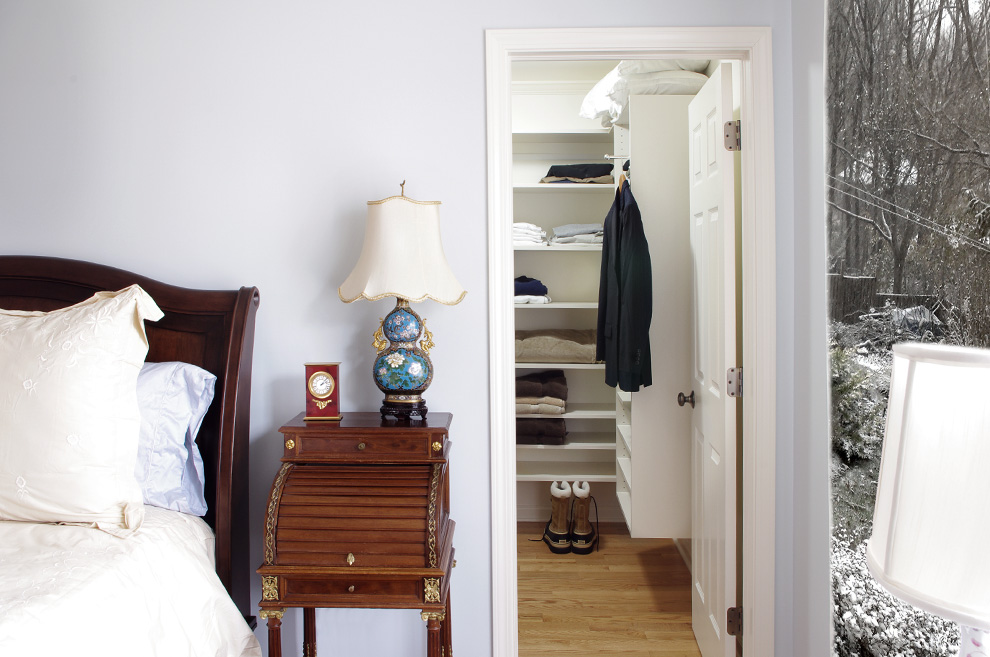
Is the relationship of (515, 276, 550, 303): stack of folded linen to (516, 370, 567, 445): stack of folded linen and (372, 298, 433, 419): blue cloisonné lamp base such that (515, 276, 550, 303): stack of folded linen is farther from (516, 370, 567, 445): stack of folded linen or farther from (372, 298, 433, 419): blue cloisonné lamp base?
(372, 298, 433, 419): blue cloisonné lamp base

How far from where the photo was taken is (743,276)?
6.89ft

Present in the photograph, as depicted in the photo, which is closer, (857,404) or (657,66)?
(857,404)

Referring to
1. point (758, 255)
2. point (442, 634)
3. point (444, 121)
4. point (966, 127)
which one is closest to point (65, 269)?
point (444, 121)

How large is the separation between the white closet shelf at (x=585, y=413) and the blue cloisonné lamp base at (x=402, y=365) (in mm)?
1686

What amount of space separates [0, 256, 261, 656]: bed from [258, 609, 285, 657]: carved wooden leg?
0.08 meters

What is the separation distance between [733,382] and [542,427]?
1.53 m

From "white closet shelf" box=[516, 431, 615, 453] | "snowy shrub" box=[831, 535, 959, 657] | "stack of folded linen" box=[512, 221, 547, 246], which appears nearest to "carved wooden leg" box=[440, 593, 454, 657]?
"snowy shrub" box=[831, 535, 959, 657]

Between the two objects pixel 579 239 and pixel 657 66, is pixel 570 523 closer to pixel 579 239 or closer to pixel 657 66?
pixel 579 239

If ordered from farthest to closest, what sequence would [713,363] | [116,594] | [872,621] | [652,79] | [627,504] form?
1. [627,504]
2. [652,79]
3. [713,363]
4. [872,621]
5. [116,594]

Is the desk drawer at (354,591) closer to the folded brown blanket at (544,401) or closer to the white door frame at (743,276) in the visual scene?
the white door frame at (743,276)

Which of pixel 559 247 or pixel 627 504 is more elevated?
pixel 559 247

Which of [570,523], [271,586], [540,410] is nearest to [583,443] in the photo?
[540,410]

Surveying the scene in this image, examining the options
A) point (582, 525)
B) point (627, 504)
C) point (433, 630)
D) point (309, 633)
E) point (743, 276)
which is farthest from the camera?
point (582, 525)

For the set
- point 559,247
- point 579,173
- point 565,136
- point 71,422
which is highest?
point 565,136
